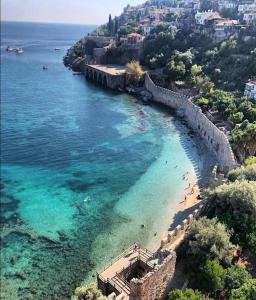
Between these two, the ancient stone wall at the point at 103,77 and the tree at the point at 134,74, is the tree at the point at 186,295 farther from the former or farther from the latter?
the ancient stone wall at the point at 103,77

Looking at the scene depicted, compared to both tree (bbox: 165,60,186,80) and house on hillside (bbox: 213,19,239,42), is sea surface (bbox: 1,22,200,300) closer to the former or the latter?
tree (bbox: 165,60,186,80)

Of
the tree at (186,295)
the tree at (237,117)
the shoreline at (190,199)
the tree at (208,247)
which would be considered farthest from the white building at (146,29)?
the tree at (186,295)

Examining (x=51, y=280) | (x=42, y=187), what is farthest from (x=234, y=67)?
(x=51, y=280)

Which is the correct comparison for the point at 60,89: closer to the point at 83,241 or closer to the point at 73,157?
the point at 73,157

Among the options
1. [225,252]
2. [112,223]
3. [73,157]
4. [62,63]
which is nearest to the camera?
[225,252]

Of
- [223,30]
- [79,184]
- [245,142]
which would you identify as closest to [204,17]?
[223,30]

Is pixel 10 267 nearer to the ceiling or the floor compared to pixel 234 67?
nearer to the floor

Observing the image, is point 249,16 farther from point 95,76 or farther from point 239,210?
point 239,210
